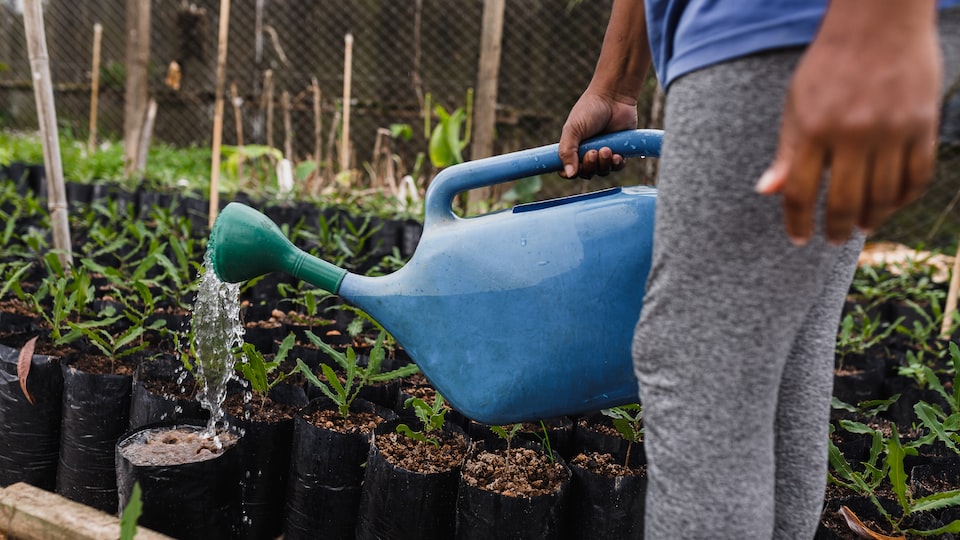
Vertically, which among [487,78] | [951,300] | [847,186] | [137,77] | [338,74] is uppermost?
[338,74]

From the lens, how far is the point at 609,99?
41.3 inches

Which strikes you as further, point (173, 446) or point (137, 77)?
point (137, 77)

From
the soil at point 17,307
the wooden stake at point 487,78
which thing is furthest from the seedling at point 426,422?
the wooden stake at point 487,78

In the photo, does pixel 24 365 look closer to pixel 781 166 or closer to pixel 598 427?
pixel 598 427

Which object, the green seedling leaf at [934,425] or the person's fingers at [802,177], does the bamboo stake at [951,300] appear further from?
the person's fingers at [802,177]

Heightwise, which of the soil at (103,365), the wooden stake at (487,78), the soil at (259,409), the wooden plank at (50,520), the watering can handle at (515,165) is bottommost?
the wooden plank at (50,520)

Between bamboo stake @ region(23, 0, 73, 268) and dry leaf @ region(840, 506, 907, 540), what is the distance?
198cm

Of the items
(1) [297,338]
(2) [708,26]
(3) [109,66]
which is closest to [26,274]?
(1) [297,338]

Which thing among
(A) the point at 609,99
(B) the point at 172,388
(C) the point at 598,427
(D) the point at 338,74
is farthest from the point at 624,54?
(D) the point at 338,74

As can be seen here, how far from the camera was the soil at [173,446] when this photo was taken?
1325 mm

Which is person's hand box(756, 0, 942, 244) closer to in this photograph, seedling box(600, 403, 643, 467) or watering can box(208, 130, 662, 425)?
watering can box(208, 130, 662, 425)

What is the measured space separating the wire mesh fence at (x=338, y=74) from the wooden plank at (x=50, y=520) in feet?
11.6

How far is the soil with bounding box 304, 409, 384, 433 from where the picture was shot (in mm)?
1466

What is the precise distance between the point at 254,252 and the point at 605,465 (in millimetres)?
736
